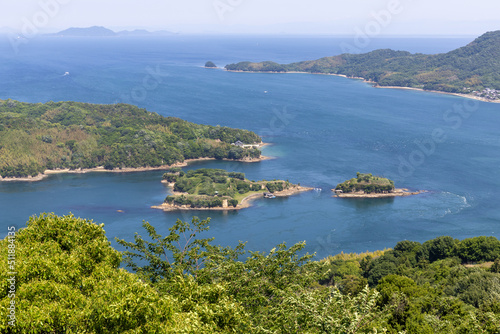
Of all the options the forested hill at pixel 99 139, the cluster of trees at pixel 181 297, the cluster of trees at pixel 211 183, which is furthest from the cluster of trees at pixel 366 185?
the cluster of trees at pixel 181 297

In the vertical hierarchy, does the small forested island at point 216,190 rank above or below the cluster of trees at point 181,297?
below

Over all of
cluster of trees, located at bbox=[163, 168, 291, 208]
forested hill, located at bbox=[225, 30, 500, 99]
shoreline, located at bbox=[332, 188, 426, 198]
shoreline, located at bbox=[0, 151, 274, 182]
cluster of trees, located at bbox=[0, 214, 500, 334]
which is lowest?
shoreline, located at bbox=[0, 151, 274, 182]

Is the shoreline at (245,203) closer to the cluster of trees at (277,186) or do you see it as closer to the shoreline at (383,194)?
the cluster of trees at (277,186)

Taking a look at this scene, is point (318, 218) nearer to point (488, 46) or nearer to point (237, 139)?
point (237, 139)

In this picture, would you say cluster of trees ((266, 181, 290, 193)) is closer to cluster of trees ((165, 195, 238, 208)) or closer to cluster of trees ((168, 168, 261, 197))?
cluster of trees ((168, 168, 261, 197))

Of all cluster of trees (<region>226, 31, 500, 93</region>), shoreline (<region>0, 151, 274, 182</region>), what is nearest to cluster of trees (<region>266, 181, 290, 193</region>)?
shoreline (<region>0, 151, 274, 182</region>)

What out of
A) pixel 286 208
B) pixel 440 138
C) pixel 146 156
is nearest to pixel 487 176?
pixel 440 138
